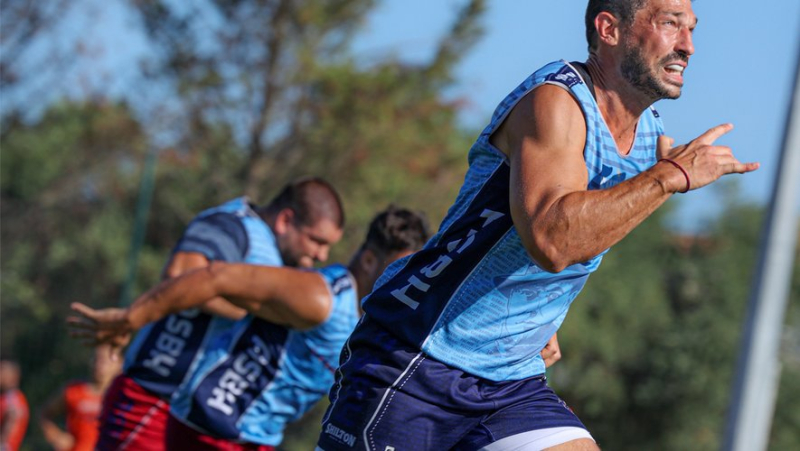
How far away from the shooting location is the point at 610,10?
341cm

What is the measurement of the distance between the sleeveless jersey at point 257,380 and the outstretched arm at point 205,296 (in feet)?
1.10

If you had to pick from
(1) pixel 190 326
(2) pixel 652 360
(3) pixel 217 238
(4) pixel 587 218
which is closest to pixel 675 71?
(4) pixel 587 218

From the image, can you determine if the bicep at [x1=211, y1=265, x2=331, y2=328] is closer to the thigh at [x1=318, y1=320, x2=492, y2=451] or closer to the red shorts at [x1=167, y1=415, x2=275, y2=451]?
the red shorts at [x1=167, y1=415, x2=275, y2=451]

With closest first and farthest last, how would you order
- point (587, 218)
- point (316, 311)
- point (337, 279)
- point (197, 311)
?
point (587, 218)
point (316, 311)
point (337, 279)
point (197, 311)

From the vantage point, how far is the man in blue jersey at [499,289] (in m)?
3.24

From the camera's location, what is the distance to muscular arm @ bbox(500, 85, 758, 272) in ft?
9.73

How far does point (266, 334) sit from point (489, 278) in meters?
2.05

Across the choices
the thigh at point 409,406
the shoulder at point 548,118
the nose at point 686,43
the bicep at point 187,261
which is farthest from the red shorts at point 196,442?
the nose at point 686,43

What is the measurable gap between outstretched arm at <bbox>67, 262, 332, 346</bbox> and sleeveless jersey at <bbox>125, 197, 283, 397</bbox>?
0.85m

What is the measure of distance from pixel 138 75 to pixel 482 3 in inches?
173

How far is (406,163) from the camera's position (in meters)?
14.9

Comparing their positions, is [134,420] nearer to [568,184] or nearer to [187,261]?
[187,261]

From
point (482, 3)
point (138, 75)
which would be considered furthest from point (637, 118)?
point (138, 75)

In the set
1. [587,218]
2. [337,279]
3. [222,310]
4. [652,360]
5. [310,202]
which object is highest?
[587,218]
